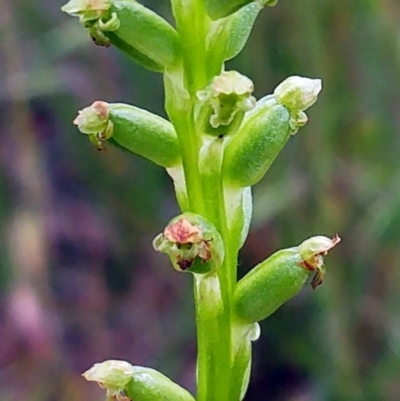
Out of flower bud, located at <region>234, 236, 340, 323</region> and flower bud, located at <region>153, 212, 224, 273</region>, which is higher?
flower bud, located at <region>153, 212, 224, 273</region>

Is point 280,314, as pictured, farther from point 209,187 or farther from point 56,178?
point 209,187

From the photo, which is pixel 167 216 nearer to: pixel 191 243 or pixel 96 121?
pixel 96 121

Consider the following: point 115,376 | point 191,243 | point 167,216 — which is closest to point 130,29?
point 191,243

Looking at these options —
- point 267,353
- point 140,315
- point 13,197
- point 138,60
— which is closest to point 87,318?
point 140,315

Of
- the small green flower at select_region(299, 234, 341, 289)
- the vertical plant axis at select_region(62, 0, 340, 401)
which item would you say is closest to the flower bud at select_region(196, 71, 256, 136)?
the vertical plant axis at select_region(62, 0, 340, 401)

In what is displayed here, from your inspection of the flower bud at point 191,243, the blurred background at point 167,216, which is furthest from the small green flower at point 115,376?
the blurred background at point 167,216

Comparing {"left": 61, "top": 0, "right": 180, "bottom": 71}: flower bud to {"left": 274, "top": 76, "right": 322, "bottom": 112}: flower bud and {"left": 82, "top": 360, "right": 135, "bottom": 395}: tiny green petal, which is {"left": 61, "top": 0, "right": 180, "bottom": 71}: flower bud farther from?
{"left": 82, "top": 360, "right": 135, "bottom": 395}: tiny green petal

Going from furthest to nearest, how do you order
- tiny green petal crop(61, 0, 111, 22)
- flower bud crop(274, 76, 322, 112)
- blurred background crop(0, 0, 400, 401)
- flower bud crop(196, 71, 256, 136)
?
blurred background crop(0, 0, 400, 401)
flower bud crop(274, 76, 322, 112)
tiny green petal crop(61, 0, 111, 22)
flower bud crop(196, 71, 256, 136)

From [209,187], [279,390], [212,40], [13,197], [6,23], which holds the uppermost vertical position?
[6,23]
